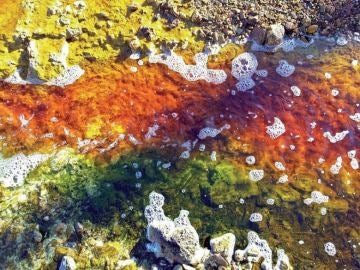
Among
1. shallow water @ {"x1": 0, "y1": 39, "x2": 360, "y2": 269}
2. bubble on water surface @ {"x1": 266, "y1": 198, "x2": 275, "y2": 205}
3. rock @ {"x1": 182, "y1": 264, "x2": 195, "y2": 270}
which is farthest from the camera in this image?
bubble on water surface @ {"x1": 266, "y1": 198, "x2": 275, "y2": 205}

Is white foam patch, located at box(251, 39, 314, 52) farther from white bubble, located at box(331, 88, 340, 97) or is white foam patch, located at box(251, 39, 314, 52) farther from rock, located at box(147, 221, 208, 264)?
rock, located at box(147, 221, 208, 264)

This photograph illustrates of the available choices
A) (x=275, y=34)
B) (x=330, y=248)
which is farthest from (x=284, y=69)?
(x=330, y=248)

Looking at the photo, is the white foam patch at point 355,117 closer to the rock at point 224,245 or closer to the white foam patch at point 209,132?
the white foam patch at point 209,132

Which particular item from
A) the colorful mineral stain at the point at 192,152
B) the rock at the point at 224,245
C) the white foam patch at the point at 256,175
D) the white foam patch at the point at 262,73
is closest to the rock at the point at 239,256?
the rock at the point at 224,245

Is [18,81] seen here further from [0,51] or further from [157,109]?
[157,109]

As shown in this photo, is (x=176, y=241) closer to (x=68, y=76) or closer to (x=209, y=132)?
(x=209, y=132)

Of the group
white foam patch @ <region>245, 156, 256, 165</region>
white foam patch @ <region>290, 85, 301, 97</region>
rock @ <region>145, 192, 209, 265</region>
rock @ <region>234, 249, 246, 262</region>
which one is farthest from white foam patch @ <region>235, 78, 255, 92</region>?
rock @ <region>234, 249, 246, 262</region>

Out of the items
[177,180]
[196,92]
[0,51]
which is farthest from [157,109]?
[0,51]

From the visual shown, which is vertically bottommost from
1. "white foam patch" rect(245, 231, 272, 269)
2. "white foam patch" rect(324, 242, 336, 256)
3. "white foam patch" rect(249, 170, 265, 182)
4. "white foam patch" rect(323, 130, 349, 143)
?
"white foam patch" rect(324, 242, 336, 256)
